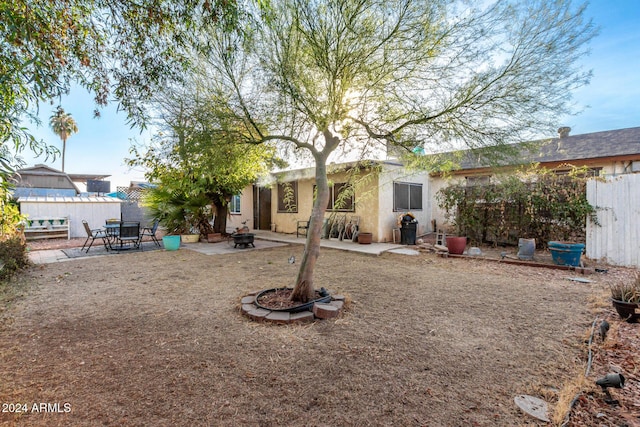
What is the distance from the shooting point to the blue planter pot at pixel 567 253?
5.96 m

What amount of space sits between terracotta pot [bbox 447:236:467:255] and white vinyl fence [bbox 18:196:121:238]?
42.2ft

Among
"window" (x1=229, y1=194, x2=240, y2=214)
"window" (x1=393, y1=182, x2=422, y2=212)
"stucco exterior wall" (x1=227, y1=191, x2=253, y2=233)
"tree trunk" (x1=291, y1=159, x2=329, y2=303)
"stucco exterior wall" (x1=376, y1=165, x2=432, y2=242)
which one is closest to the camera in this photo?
"tree trunk" (x1=291, y1=159, x2=329, y2=303)

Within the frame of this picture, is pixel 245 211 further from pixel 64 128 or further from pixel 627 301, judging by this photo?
pixel 64 128

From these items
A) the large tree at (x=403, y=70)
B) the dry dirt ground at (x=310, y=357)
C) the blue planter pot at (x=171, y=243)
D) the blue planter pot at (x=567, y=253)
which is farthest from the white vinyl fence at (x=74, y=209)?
the blue planter pot at (x=567, y=253)

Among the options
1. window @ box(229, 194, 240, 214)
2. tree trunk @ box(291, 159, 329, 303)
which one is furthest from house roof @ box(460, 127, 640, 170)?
window @ box(229, 194, 240, 214)

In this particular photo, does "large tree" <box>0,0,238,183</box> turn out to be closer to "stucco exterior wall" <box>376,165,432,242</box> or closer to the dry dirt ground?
the dry dirt ground

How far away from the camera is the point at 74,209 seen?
37.6ft

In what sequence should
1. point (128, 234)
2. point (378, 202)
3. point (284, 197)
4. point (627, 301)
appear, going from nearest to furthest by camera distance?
point (627, 301), point (128, 234), point (378, 202), point (284, 197)

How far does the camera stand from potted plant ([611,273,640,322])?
338 centimetres

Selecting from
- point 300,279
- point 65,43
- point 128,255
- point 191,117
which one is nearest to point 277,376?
point 300,279

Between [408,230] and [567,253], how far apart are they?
4.10 metres

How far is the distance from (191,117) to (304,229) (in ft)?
27.1

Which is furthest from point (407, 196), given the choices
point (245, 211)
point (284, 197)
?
point (245, 211)

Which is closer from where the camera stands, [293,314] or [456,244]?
[293,314]
